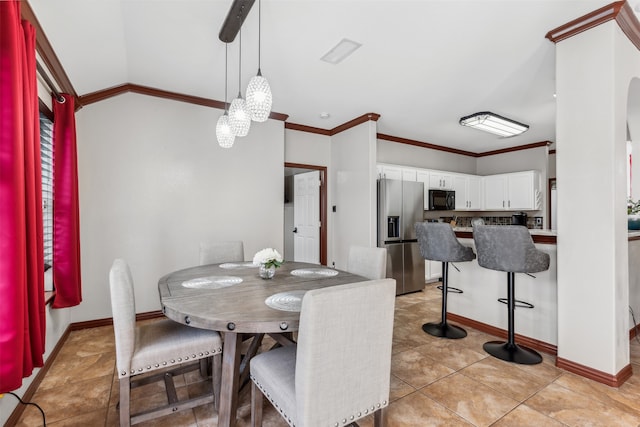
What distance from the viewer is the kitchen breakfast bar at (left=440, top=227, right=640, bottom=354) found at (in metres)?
2.69

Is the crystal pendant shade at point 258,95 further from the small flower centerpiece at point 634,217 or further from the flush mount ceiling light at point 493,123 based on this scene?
the small flower centerpiece at point 634,217

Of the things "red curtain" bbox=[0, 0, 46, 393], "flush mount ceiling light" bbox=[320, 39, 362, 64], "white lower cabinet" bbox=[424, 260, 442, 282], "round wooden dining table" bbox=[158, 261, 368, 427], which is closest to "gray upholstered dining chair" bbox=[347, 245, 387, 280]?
"round wooden dining table" bbox=[158, 261, 368, 427]

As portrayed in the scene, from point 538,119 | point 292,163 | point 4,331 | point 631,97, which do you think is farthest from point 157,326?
point 538,119

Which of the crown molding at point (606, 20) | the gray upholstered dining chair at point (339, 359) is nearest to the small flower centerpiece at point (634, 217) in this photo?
the crown molding at point (606, 20)

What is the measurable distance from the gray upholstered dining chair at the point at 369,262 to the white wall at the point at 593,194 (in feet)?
4.33

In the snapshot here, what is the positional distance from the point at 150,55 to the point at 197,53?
1.43 ft

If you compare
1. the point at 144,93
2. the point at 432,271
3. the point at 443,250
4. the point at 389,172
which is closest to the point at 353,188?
the point at 389,172

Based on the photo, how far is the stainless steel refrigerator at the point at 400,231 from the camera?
452 centimetres

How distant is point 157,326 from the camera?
77.8 inches

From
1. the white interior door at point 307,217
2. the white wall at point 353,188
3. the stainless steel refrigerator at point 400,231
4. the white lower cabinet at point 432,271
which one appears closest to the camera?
the white wall at point 353,188

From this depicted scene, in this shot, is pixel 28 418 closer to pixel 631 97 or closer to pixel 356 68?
pixel 356 68

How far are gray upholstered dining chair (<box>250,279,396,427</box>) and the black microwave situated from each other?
14.8ft

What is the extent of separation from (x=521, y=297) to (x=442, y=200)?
9.53 ft

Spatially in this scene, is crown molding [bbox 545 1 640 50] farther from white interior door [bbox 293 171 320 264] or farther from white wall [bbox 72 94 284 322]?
white interior door [bbox 293 171 320 264]
